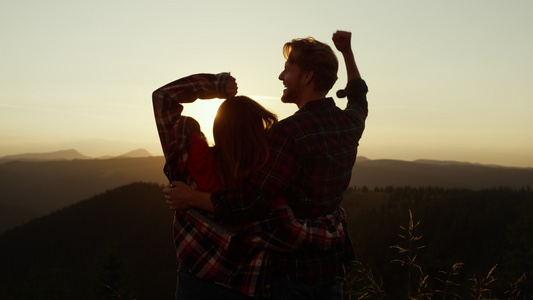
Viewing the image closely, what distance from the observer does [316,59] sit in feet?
9.93

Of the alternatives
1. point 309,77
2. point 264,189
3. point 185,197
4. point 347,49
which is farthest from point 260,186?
point 347,49

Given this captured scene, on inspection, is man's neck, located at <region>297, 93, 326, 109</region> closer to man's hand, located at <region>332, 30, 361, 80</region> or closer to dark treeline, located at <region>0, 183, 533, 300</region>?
man's hand, located at <region>332, 30, 361, 80</region>

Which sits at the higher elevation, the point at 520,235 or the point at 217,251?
the point at 217,251

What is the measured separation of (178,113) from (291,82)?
0.71 m

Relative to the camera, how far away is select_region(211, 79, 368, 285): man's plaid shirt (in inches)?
106

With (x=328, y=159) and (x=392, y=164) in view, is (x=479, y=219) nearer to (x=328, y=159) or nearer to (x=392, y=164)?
(x=328, y=159)

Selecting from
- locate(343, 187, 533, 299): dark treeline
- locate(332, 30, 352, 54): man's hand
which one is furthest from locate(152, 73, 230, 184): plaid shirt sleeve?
locate(343, 187, 533, 299): dark treeline

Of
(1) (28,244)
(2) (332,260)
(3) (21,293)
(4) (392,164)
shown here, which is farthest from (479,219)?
(4) (392,164)

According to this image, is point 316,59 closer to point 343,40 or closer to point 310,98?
point 310,98

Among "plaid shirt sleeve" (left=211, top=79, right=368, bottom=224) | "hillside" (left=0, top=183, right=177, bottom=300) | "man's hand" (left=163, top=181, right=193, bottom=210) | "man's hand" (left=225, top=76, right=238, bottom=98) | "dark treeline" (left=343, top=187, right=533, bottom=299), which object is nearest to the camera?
"plaid shirt sleeve" (left=211, top=79, right=368, bottom=224)

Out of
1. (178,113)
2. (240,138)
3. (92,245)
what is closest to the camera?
(240,138)

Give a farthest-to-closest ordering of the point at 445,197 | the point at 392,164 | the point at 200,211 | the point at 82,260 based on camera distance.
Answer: the point at 392,164 < the point at 82,260 < the point at 445,197 < the point at 200,211

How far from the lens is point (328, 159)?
115 inches

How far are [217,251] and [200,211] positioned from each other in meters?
0.25
